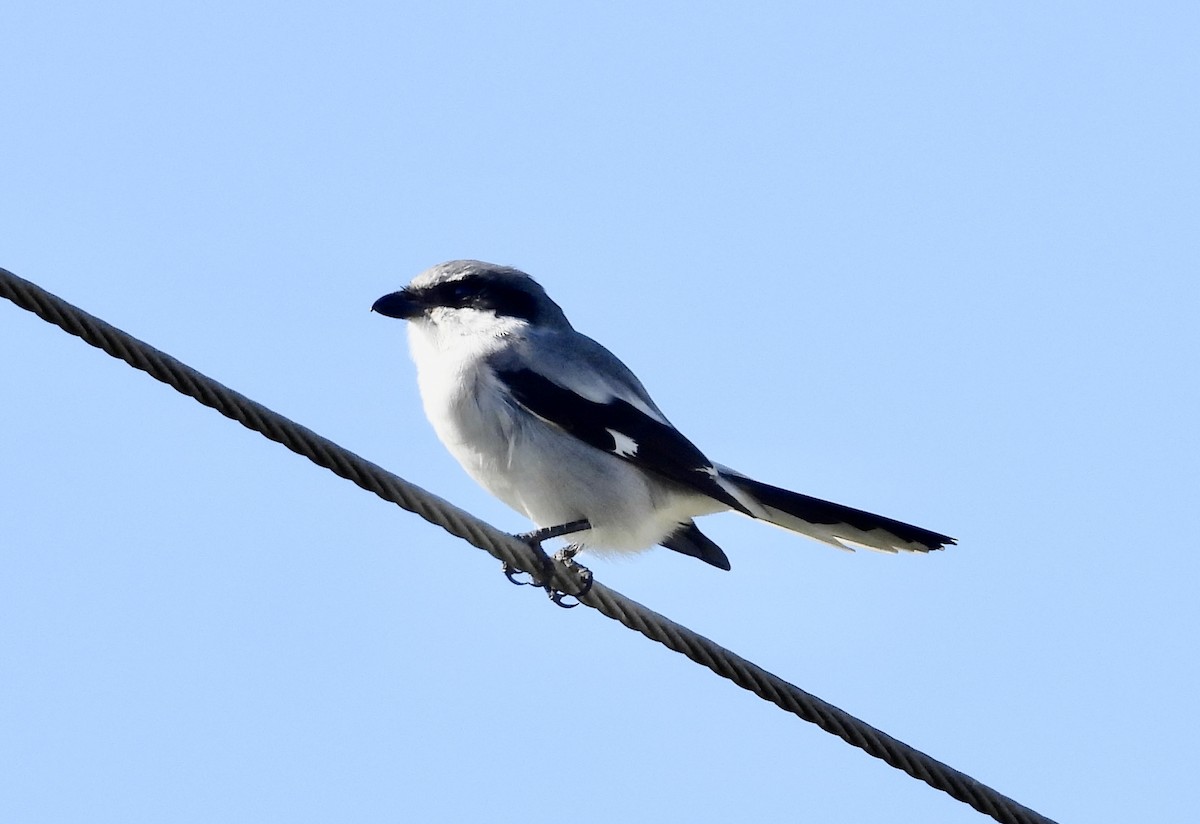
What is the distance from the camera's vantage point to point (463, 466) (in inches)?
217

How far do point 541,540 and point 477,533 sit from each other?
1.29 m

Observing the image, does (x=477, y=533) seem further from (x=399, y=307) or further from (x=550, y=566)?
(x=399, y=307)

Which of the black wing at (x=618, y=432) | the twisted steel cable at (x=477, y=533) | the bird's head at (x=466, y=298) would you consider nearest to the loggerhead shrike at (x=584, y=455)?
the black wing at (x=618, y=432)

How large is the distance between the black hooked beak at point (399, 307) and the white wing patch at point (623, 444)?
3.84ft

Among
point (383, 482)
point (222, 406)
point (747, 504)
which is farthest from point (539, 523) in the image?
point (222, 406)

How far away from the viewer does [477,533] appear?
4.00m

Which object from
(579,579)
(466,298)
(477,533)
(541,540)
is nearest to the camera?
(477,533)

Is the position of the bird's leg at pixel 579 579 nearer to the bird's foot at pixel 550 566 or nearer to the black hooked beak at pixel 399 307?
the bird's foot at pixel 550 566

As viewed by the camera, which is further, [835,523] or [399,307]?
[399,307]

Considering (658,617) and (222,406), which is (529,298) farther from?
(222,406)

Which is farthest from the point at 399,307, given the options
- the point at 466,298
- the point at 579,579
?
the point at 579,579

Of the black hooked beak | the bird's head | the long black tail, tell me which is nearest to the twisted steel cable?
the long black tail

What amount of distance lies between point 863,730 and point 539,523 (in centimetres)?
189

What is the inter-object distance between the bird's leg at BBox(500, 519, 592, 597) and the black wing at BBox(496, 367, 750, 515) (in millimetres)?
292
